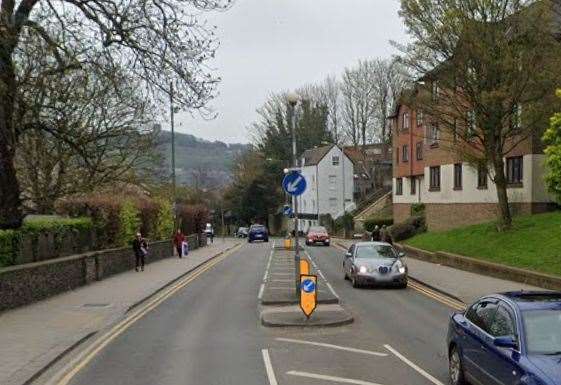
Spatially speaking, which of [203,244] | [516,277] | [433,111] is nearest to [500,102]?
[433,111]

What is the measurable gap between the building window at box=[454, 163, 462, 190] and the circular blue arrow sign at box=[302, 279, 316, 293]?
31.6 m

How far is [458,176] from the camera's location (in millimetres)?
45719

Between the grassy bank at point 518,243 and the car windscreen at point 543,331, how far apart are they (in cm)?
1516

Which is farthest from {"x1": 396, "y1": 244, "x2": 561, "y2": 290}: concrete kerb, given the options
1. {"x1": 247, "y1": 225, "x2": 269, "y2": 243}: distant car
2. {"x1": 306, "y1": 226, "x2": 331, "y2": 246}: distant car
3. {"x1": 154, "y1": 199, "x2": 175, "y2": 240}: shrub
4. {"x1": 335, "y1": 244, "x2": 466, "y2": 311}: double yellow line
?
{"x1": 247, "y1": 225, "x2": 269, "y2": 243}: distant car

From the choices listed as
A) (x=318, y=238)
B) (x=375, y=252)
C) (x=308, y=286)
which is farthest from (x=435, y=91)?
(x=318, y=238)

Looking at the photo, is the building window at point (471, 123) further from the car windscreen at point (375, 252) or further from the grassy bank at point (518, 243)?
the car windscreen at point (375, 252)

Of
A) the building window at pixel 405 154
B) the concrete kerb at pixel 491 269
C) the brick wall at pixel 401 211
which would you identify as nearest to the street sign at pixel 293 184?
the concrete kerb at pixel 491 269

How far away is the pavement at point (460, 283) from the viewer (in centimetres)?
2098

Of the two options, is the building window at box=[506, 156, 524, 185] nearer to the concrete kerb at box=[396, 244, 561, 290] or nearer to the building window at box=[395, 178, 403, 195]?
the concrete kerb at box=[396, 244, 561, 290]

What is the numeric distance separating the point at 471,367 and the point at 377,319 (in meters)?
7.54

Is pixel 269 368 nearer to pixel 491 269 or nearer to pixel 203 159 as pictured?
pixel 491 269

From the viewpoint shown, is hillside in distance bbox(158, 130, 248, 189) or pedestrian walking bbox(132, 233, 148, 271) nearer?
pedestrian walking bbox(132, 233, 148, 271)

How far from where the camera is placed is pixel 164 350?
41.1ft

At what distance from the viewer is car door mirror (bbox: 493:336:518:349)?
7.48 m
